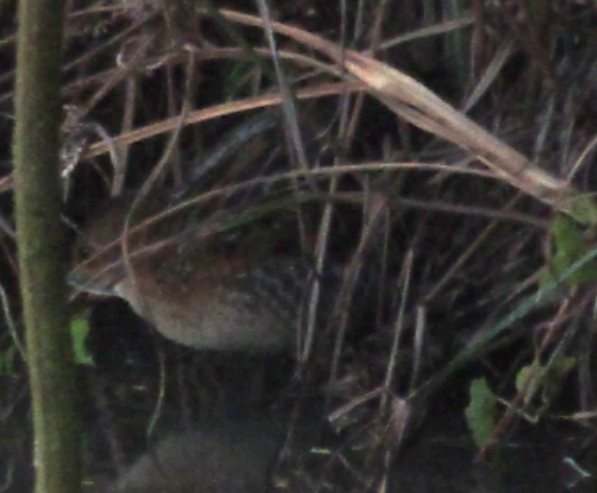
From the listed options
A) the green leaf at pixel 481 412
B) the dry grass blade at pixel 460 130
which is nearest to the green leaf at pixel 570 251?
the dry grass blade at pixel 460 130

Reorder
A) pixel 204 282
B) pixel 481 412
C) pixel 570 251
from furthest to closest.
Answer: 1. pixel 204 282
2. pixel 481 412
3. pixel 570 251

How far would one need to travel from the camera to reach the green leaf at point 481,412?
101 centimetres

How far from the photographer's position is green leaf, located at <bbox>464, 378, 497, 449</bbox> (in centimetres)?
101

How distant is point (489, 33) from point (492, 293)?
0.84ft

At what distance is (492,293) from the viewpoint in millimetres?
1103

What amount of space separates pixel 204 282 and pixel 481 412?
0.38 m

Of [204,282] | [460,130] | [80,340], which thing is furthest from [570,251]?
[80,340]

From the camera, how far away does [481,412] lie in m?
1.01

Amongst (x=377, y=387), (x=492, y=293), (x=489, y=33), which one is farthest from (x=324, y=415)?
(x=489, y=33)

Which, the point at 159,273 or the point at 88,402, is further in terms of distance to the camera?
the point at 159,273

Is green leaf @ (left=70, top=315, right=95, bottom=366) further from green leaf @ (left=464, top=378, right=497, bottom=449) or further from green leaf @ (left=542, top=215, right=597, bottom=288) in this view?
green leaf @ (left=542, top=215, right=597, bottom=288)

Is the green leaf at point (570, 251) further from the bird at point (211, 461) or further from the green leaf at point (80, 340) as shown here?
the green leaf at point (80, 340)

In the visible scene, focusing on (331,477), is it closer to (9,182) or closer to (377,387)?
(377,387)

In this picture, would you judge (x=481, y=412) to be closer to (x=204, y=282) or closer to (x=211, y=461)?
(x=211, y=461)
